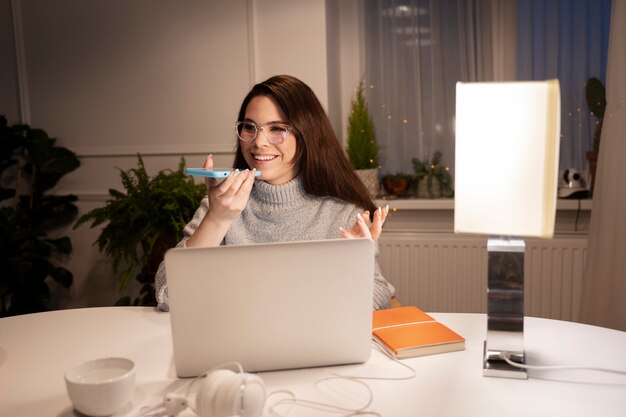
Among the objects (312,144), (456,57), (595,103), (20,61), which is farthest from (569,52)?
(20,61)

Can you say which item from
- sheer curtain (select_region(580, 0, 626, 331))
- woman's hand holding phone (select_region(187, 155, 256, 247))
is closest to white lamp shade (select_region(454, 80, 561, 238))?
woman's hand holding phone (select_region(187, 155, 256, 247))

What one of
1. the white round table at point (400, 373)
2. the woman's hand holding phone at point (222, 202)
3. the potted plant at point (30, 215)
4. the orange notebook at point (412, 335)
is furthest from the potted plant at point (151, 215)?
the orange notebook at point (412, 335)

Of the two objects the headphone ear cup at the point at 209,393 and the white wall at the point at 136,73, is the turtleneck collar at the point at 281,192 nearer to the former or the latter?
the headphone ear cup at the point at 209,393

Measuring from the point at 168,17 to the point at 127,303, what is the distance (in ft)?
4.84

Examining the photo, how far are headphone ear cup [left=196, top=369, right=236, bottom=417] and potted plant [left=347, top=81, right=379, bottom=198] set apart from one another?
2.10 m

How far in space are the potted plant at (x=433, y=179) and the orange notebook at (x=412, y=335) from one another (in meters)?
1.77

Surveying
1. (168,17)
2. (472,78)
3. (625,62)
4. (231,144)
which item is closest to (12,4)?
(168,17)

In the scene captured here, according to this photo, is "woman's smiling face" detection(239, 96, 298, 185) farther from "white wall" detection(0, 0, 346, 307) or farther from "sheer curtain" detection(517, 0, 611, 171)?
"sheer curtain" detection(517, 0, 611, 171)

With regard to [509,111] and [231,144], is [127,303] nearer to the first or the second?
[231,144]

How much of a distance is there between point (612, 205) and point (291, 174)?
1333 mm

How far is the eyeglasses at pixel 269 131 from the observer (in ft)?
5.66

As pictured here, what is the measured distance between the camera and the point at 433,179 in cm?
297

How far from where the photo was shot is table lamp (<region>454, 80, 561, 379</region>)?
3.13 feet

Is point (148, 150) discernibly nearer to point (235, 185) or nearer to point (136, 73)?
point (136, 73)
